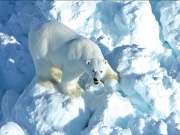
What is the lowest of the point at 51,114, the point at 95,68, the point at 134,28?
the point at 51,114

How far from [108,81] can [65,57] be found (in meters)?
0.50

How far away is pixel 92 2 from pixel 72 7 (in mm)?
284

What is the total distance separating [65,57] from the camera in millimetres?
3361

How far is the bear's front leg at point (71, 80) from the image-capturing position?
3346 mm

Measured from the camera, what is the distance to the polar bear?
323 centimetres

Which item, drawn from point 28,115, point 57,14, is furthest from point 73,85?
point 57,14

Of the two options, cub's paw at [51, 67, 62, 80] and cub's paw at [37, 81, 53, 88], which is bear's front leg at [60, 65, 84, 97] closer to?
cub's paw at [37, 81, 53, 88]

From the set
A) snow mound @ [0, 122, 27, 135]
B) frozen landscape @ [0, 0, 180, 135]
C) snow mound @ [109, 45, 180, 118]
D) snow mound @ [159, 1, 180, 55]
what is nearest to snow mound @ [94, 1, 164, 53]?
frozen landscape @ [0, 0, 180, 135]

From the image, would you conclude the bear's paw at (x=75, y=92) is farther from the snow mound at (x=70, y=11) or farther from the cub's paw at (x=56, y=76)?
the snow mound at (x=70, y=11)

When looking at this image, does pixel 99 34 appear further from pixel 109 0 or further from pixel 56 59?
pixel 56 59

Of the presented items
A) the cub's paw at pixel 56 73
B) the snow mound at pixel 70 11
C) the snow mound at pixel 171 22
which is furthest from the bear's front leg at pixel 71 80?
the snow mound at pixel 171 22

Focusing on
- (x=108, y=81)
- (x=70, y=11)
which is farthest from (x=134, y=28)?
(x=108, y=81)

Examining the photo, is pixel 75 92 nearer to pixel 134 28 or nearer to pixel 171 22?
pixel 134 28

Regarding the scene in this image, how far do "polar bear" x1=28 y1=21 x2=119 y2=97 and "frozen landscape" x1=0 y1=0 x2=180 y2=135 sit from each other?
15 centimetres
